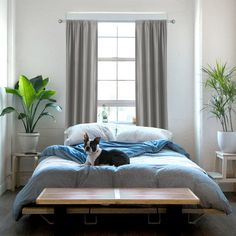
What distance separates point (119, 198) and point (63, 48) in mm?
3266

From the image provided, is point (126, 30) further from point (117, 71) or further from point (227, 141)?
point (227, 141)

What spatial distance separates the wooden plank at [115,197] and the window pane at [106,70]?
9.38 ft

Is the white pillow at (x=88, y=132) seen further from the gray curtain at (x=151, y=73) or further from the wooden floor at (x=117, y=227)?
the wooden floor at (x=117, y=227)

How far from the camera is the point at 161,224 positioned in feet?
10.7

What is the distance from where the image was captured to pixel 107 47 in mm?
5395

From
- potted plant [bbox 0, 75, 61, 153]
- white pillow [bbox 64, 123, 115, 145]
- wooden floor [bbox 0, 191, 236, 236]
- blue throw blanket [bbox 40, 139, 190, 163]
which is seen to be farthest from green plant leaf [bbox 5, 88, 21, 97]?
wooden floor [bbox 0, 191, 236, 236]

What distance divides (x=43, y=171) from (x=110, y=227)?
767 millimetres

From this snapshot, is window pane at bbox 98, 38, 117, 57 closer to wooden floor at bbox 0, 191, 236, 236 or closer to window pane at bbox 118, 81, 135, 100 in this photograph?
window pane at bbox 118, 81, 135, 100

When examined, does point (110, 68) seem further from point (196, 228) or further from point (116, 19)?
point (196, 228)

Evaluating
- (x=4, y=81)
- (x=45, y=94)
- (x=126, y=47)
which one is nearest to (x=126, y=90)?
(x=126, y=47)

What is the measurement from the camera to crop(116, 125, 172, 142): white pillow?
4613 mm

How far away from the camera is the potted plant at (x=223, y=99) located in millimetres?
4457

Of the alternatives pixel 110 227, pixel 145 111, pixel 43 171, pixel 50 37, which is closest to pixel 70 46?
pixel 50 37

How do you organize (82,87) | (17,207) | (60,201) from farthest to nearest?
(82,87) → (17,207) → (60,201)
